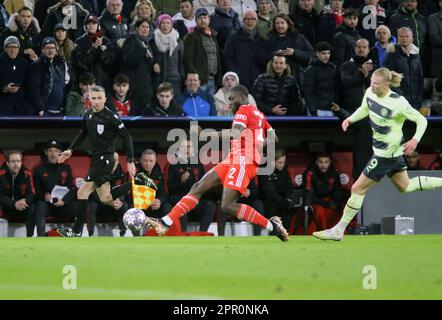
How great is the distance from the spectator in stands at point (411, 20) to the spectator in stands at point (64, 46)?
6.27 meters

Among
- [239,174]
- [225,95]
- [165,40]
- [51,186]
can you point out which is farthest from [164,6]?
[239,174]

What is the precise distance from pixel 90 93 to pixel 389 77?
5.11 meters

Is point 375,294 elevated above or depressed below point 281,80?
below

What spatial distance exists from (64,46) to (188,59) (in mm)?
2177

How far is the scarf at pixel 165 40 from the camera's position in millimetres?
17906

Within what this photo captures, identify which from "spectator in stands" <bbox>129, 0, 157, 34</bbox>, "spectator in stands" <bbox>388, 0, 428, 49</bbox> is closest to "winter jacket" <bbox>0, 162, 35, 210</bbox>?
"spectator in stands" <bbox>129, 0, 157, 34</bbox>

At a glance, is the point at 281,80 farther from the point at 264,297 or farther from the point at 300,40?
the point at 264,297

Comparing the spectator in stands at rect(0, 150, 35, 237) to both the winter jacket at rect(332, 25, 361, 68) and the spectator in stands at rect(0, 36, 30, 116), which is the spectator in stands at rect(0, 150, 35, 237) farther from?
the winter jacket at rect(332, 25, 361, 68)

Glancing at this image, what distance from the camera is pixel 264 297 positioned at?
22.8 ft

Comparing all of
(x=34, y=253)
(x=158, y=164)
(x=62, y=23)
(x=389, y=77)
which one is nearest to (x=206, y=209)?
(x=158, y=164)

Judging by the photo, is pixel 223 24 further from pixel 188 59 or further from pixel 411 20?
pixel 411 20

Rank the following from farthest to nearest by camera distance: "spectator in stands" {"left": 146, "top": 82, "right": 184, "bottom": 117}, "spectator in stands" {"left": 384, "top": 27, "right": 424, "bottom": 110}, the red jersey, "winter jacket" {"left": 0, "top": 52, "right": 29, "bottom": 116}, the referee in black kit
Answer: "spectator in stands" {"left": 384, "top": 27, "right": 424, "bottom": 110}
"spectator in stands" {"left": 146, "top": 82, "right": 184, "bottom": 117}
"winter jacket" {"left": 0, "top": 52, "right": 29, "bottom": 116}
the referee in black kit
the red jersey

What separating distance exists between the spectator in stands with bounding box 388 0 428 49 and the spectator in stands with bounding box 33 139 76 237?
272 inches

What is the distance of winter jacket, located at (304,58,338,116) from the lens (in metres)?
18.0
